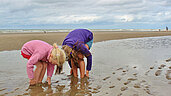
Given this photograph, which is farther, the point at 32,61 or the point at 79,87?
the point at 79,87

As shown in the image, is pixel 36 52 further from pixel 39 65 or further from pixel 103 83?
pixel 103 83

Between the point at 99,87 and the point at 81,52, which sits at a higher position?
the point at 81,52

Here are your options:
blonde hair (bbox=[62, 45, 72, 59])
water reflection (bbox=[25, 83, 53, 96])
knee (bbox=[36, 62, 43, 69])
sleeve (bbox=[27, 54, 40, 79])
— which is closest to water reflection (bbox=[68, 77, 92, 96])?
water reflection (bbox=[25, 83, 53, 96])

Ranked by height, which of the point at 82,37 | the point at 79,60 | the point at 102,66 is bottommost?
the point at 102,66

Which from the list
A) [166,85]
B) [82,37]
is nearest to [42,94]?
[82,37]

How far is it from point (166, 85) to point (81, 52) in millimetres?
2117

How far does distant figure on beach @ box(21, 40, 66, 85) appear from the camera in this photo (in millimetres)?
4016

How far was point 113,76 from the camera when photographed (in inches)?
197

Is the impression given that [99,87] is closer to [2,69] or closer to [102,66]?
[102,66]

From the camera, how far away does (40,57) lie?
13.6 feet

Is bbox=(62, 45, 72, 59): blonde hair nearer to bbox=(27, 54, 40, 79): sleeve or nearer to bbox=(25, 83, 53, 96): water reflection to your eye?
bbox=(27, 54, 40, 79): sleeve

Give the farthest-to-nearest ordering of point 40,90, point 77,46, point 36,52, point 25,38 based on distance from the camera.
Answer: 1. point 25,38
2. point 77,46
3. point 36,52
4. point 40,90

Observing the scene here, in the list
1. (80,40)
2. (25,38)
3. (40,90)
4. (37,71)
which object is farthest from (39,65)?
(25,38)

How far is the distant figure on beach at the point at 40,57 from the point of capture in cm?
402
